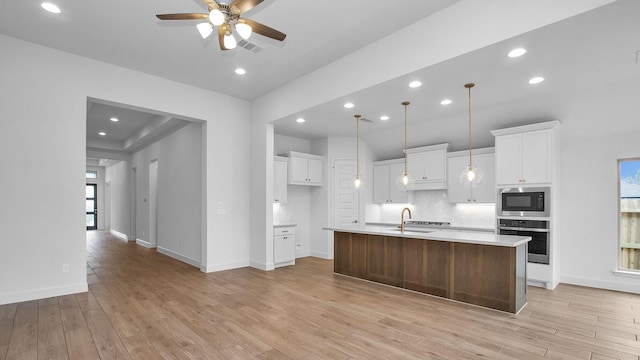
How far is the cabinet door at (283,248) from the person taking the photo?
6273 mm

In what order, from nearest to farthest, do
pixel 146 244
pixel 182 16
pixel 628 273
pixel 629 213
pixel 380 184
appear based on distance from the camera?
pixel 182 16 < pixel 628 273 < pixel 629 213 < pixel 380 184 < pixel 146 244

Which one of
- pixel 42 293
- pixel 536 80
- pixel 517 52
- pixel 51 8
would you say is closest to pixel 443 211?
pixel 536 80

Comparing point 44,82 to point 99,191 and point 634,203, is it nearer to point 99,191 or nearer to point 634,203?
point 634,203

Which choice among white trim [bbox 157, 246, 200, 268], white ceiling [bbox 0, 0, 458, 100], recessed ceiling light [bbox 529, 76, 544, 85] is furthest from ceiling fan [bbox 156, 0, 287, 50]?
white trim [bbox 157, 246, 200, 268]

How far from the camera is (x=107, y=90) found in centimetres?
485

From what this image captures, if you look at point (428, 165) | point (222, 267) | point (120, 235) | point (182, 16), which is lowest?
point (120, 235)

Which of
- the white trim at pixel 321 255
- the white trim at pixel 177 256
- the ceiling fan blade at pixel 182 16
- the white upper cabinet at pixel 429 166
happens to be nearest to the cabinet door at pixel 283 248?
the white trim at pixel 321 255

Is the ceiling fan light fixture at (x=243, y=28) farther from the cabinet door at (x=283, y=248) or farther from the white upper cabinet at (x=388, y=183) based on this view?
the white upper cabinet at (x=388, y=183)

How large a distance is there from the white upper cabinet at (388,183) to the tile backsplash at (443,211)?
0.33 meters

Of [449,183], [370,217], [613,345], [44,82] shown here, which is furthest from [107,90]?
[613,345]

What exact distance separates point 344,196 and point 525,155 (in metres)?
3.71

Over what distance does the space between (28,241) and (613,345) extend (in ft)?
22.1

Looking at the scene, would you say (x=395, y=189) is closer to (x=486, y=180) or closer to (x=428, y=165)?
(x=428, y=165)

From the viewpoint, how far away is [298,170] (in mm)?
7066
